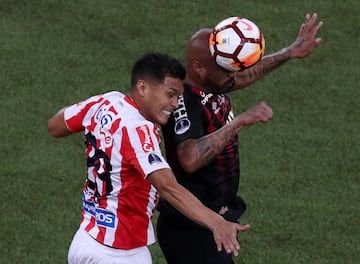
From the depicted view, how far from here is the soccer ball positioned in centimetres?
667

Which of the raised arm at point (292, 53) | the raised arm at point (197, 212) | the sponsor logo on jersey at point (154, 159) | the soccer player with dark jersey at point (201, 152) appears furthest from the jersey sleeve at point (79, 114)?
the raised arm at point (292, 53)

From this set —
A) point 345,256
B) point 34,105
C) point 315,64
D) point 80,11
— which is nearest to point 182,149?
point 345,256

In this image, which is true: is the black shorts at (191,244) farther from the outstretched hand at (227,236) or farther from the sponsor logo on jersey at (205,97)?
the outstretched hand at (227,236)

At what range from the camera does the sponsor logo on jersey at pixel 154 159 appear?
19.5ft

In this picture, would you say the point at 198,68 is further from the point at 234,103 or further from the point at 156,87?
the point at 234,103

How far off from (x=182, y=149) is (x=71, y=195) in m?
3.16

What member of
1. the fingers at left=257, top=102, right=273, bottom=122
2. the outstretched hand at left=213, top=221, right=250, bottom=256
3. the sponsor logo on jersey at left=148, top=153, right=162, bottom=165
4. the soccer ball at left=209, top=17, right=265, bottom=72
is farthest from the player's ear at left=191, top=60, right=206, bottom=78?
the outstretched hand at left=213, top=221, right=250, bottom=256

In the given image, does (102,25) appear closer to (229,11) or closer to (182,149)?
(229,11)

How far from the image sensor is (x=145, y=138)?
6.03 m

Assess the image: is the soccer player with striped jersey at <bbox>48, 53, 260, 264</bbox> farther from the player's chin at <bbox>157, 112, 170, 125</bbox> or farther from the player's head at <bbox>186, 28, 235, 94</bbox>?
the player's head at <bbox>186, 28, 235, 94</bbox>

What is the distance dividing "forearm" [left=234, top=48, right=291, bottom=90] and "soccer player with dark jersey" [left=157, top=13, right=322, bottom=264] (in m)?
0.49

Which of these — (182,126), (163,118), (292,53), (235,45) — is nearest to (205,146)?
(182,126)

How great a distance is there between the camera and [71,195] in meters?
9.53

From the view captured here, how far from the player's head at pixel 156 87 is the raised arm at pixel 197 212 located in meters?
0.46
